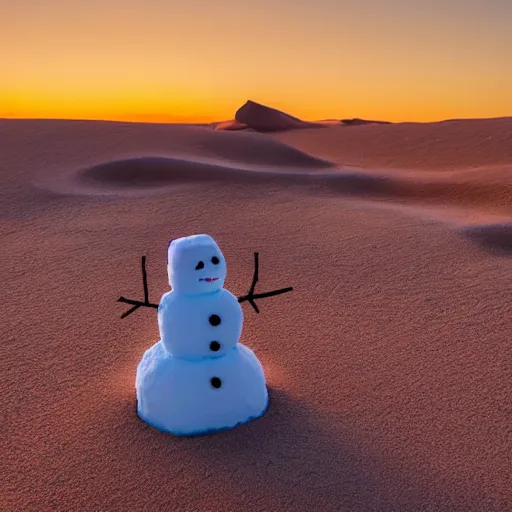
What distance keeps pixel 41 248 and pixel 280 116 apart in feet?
66.9

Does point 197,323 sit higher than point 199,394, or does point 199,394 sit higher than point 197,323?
point 197,323

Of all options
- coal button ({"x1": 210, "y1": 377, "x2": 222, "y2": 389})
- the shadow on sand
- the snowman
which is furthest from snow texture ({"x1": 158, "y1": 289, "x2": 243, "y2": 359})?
the shadow on sand

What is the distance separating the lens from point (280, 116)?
83.0 feet

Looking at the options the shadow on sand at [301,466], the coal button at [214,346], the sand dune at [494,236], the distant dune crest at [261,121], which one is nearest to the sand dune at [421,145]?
the distant dune crest at [261,121]

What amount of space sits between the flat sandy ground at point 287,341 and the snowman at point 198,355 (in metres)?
0.09

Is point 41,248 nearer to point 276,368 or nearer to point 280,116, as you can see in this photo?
point 276,368

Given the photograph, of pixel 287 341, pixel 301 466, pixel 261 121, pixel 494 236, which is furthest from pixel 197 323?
pixel 261 121

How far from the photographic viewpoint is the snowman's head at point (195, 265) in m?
2.97

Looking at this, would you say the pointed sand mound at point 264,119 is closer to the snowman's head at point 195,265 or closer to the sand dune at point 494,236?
the sand dune at point 494,236

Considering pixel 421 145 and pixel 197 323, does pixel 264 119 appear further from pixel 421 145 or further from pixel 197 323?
pixel 197 323

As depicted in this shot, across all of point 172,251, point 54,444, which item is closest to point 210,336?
point 172,251

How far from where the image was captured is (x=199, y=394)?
9.97 ft

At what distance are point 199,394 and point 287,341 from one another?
1.24m

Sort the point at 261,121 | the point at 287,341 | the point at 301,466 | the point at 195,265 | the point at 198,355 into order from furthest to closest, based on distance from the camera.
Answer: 1. the point at 261,121
2. the point at 287,341
3. the point at 198,355
4. the point at 195,265
5. the point at 301,466
